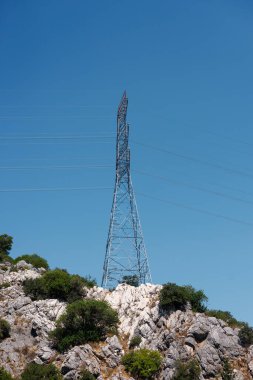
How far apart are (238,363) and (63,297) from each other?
25578 millimetres

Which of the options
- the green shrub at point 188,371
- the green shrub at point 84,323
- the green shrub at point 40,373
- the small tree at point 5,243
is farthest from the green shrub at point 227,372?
the small tree at point 5,243

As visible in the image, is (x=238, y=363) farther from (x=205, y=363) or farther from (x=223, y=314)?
(x=223, y=314)

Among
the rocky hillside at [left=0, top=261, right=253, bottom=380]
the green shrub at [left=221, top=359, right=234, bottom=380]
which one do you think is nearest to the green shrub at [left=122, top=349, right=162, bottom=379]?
the rocky hillside at [left=0, top=261, right=253, bottom=380]

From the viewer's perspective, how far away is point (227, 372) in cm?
5069

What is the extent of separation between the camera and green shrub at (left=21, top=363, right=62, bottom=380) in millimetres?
49513

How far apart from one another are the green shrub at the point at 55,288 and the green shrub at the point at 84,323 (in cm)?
566

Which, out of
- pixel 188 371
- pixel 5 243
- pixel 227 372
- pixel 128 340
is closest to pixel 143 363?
pixel 188 371

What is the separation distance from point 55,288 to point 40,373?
1796 centimetres

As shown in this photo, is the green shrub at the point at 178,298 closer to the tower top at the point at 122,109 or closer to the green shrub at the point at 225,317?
the green shrub at the point at 225,317

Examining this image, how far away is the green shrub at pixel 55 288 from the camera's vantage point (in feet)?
218

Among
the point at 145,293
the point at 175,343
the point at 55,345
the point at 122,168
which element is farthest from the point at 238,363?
the point at 122,168

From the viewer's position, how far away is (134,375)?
52.8m

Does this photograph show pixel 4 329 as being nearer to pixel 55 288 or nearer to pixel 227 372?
pixel 55 288

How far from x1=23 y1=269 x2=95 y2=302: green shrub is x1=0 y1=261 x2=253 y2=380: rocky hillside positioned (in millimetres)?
1686
